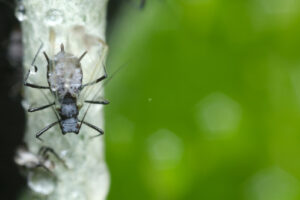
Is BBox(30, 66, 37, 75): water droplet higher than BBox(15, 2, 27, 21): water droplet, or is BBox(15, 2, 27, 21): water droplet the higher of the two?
BBox(15, 2, 27, 21): water droplet

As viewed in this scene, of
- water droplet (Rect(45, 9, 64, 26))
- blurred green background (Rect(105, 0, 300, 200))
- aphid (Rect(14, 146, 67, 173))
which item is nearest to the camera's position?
water droplet (Rect(45, 9, 64, 26))

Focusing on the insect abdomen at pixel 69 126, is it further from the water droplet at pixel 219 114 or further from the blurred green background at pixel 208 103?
the water droplet at pixel 219 114

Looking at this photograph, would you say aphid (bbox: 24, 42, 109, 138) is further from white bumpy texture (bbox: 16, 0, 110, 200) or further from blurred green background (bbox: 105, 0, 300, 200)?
blurred green background (bbox: 105, 0, 300, 200)

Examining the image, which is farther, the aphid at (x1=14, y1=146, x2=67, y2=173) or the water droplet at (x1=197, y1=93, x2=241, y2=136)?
the water droplet at (x1=197, y1=93, x2=241, y2=136)

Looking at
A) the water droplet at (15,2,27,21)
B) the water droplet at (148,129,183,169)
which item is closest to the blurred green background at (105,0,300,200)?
the water droplet at (148,129,183,169)

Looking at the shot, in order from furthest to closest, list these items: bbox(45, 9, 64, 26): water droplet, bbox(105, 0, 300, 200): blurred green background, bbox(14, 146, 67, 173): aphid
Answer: bbox(105, 0, 300, 200): blurred green background
bbox(14, 146, 67, 173): aphid
bbox(45, 9, 64, 26): water droplet

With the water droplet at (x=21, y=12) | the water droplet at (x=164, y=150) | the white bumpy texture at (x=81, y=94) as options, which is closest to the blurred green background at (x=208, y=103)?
the water droplet at (x=164, y=150)

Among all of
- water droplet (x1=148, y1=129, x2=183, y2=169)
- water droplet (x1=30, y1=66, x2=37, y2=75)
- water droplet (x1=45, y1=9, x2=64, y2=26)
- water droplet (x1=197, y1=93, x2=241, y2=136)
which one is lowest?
water droplet (x1=148, y1=129, x2=183, y2=169)

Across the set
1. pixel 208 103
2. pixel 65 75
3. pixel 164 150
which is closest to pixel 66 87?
pixel 65 75

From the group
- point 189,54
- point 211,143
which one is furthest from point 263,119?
point 189,54

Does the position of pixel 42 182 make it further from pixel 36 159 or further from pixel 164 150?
pixel 164 150
